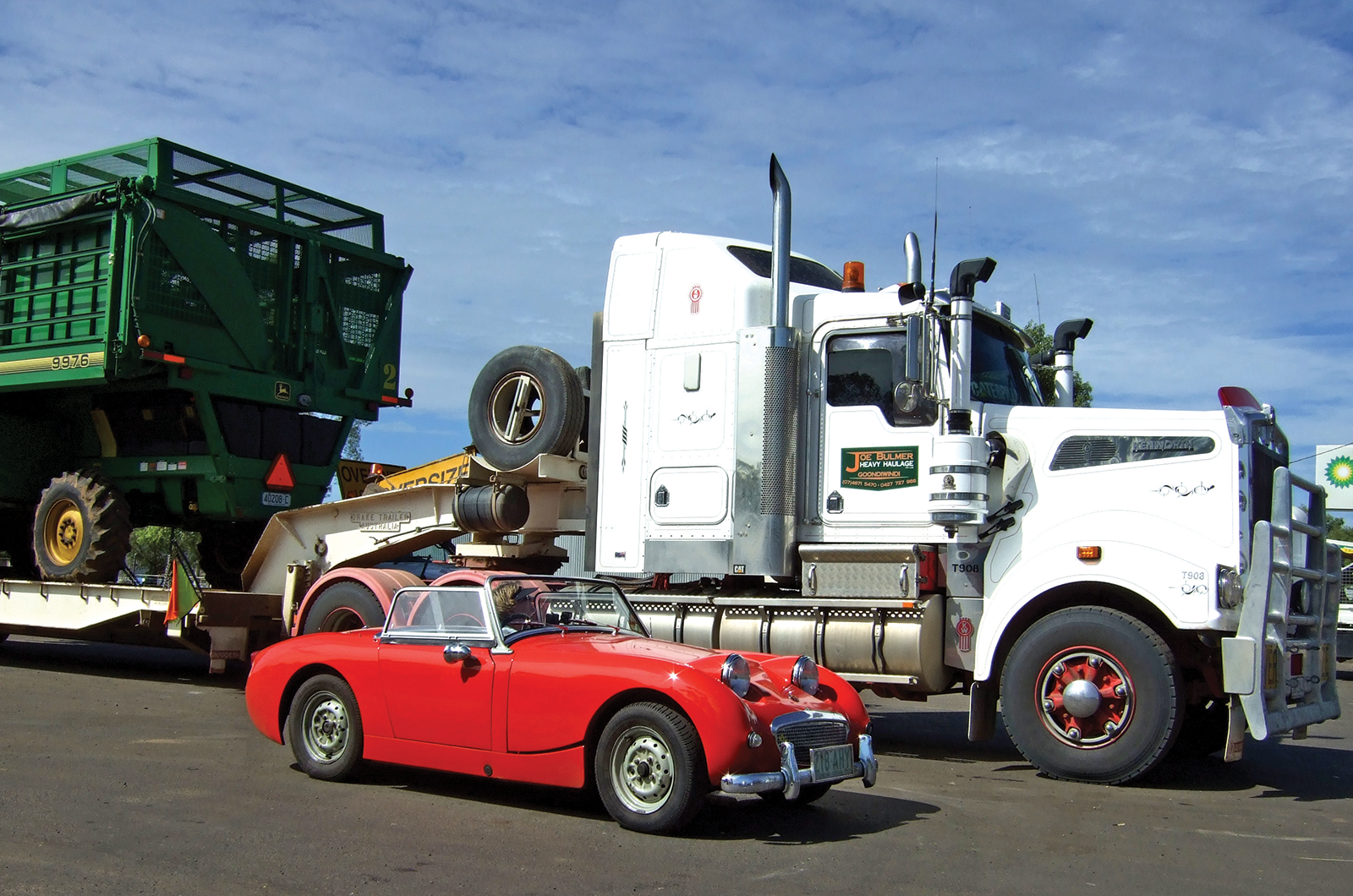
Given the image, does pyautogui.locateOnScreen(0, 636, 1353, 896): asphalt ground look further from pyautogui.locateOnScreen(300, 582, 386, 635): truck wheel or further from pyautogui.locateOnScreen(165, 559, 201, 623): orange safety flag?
pyautogui.locateOnScreen(165, 559, 201, 623): orange safety flag

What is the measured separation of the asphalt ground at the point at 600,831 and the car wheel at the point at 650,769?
120 millimetres

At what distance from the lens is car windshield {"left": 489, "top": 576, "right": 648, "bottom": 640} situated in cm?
704

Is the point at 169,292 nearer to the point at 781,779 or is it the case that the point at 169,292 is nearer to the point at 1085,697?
the point at 781,779

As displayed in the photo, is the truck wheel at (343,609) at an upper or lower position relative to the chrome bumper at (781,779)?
upper

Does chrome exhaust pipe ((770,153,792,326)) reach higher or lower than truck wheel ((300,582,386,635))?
higher

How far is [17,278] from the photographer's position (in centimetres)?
1325

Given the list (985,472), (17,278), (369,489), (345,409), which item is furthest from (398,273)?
(985,472)

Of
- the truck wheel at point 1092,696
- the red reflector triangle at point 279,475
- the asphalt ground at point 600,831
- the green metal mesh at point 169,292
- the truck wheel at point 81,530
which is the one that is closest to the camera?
the asphalt ground at point 600,831

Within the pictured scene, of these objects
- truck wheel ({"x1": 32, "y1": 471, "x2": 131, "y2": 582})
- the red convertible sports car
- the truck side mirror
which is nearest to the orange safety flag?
truck wheel ({"x1": 32, "y1": 471, "x2": 131, "y2": 582})

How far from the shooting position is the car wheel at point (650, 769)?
582 centimetres

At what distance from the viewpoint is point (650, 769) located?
6.02m

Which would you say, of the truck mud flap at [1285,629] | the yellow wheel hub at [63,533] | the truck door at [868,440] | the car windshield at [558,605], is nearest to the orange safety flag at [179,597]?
the yellow wheel hub at [63,533]

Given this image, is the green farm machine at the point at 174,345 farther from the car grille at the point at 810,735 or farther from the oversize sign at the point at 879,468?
the car grille at the point at 810,735

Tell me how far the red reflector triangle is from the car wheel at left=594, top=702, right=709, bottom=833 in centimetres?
815
